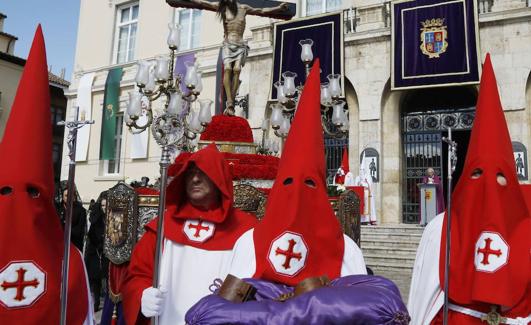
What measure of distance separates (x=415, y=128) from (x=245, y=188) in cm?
1048

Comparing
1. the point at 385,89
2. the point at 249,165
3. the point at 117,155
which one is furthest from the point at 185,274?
the point at 117,155

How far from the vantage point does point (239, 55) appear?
664 cm

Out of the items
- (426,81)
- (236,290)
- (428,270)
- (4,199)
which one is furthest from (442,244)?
(426,81)

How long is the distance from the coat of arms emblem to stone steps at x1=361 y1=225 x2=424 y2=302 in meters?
4.73

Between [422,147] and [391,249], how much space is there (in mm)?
4380

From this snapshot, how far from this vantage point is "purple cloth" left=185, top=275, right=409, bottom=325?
1401 mm

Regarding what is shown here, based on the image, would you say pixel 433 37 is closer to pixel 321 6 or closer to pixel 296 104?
pixel 321 6

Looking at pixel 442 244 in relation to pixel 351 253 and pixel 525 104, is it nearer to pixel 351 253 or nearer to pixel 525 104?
pixel 351 253

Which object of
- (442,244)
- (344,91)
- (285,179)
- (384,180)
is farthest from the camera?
(344,91)

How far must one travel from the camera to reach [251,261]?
223 cm

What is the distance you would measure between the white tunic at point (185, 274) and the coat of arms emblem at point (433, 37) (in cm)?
1092

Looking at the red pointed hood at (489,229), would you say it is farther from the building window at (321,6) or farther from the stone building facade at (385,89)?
the building window at (321,6)

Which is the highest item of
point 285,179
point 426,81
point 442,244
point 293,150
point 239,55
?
point 426,81

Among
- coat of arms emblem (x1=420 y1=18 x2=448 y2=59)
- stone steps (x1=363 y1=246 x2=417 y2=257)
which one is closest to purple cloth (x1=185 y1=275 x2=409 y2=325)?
stone steps (x1=363 y1=246 x2=417 y2=257)
